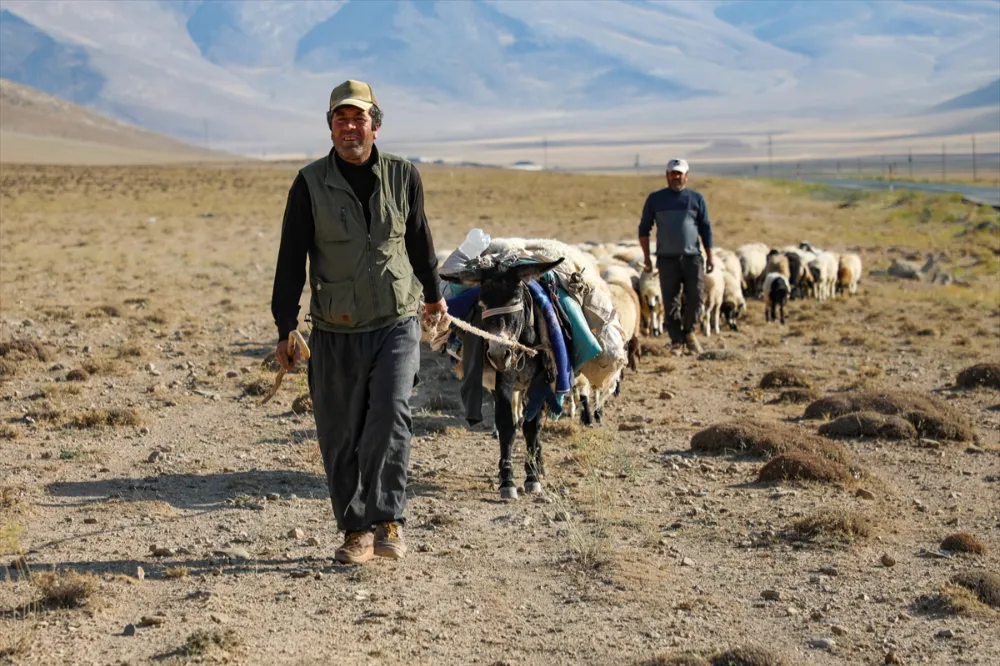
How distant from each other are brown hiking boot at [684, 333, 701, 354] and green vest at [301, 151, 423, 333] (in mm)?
8099

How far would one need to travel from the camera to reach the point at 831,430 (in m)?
9.55

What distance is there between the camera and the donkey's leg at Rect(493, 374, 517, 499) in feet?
25.0

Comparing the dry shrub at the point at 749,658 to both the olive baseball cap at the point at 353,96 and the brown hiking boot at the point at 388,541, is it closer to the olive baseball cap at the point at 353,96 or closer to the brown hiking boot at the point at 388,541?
the brown hiking boot at the point at 388,541

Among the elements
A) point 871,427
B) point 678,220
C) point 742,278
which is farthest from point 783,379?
point 742,278

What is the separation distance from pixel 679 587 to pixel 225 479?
125 inches

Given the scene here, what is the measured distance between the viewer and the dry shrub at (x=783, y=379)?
1166 centimetres

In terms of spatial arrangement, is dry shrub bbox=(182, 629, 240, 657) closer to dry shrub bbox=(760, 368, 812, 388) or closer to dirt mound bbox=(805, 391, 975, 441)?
dirt mound bbox=(805, 391, 975, 441)

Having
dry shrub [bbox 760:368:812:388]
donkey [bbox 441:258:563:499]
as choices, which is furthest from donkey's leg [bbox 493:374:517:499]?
dry shrub [bbox 760:368:812:388]

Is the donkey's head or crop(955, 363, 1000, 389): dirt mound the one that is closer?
the donkey's head

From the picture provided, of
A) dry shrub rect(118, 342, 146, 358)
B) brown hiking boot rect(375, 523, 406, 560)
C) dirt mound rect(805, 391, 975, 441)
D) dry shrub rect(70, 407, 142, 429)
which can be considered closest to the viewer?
brown hiking boot rect(375, 523, 406, 560)

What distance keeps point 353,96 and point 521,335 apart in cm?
232

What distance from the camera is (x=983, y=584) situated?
5.84 m

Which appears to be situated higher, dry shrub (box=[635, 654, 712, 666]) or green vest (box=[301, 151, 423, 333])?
green vest (box=[301, 151, 423, 333])

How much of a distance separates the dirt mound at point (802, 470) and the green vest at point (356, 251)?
319 centimetres
